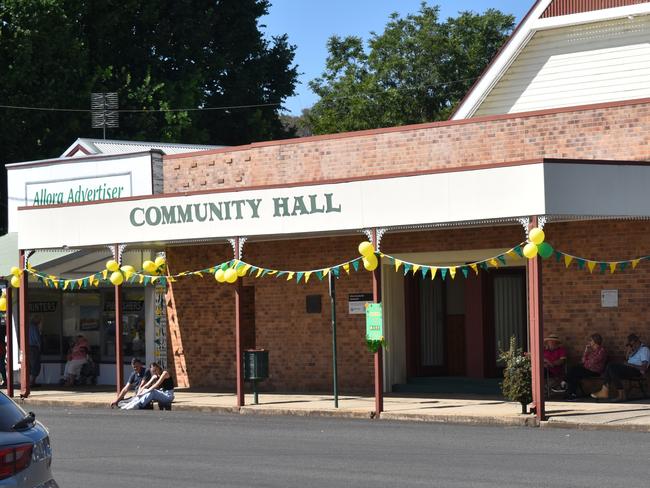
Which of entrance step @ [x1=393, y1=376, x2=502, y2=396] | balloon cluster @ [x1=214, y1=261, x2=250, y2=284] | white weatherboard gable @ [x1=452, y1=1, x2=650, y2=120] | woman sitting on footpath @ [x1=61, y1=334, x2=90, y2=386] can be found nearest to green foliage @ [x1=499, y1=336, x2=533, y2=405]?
entrance step @ [x1=393, y1=376, x2=502, y2=396]

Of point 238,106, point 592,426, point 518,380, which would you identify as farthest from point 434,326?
point 238,106

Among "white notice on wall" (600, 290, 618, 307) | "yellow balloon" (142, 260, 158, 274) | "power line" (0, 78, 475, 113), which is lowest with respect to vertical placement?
"white notice on wall" (600, 290, 618, 307)

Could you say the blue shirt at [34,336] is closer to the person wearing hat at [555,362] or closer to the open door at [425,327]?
the open door at [425,327]

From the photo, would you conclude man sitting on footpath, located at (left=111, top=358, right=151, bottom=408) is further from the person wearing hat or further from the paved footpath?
the person wearing hat

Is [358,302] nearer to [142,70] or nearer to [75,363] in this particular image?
[75,363]

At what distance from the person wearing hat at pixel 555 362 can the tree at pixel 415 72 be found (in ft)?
134

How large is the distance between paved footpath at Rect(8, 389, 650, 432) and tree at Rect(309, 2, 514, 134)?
128ft

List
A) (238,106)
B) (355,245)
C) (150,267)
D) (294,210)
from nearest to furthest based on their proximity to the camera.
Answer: (294,210), (355,245), (150,267), (238,106)

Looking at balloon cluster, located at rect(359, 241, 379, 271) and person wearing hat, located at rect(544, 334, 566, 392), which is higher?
balloon cluster, located at rect(359, 241, 379, 271)

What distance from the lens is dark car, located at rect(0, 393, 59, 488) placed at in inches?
336

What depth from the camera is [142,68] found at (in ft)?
168

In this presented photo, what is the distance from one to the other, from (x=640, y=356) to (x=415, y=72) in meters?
45.3

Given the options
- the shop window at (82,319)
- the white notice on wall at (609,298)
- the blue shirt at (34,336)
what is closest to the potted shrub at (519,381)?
the white notice on wall at (609,298)

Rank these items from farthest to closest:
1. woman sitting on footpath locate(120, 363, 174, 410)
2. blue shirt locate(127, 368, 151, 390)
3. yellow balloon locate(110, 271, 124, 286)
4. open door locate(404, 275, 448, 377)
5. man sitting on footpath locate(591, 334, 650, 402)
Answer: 1. open door locate(404, 275, 448, 377)
2. yellow balloon locate(110, 271, 124, 286)
3. blue shirt locate(127, 368, 151, 390)
4. woman sitting on footpath locate(120, 363, 174, 410)
5. man sitting on footpath locate(591, 334, 650, 402)
